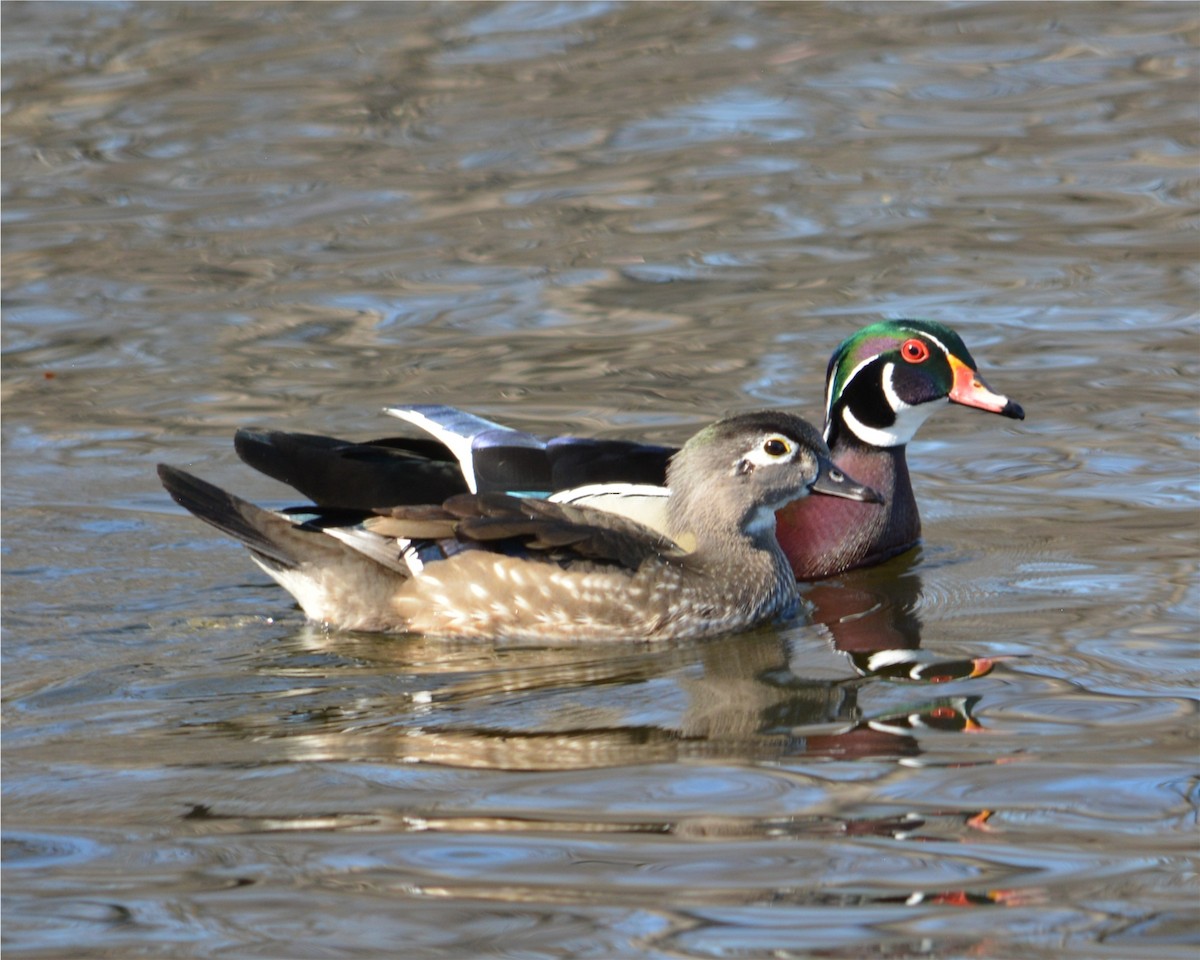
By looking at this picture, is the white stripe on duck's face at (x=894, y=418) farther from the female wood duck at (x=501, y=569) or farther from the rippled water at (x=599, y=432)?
the female wood duck at (x=501, y=569)

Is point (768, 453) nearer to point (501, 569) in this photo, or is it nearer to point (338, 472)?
point (501, 569)

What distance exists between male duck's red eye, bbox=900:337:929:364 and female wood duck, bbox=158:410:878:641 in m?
1.10

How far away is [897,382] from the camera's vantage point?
884 centimetres

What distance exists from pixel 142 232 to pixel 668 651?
6.80 meters

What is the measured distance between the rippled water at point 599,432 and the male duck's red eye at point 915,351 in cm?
72

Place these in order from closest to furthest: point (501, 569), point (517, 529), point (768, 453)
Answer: point (517, 529)
point (501, 569)
point (768, 453)

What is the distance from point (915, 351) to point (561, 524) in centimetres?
197

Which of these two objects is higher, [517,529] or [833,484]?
[517,529]

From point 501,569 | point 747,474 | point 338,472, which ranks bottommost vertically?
point 501,569

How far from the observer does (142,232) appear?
1333 cm

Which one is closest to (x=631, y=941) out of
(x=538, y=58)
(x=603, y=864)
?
(x=603, y=864)

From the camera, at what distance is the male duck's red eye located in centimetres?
880

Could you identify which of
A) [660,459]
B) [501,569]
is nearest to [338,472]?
[501,569]

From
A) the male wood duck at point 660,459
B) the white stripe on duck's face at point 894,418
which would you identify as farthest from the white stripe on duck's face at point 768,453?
the white stripe on duck's face at point 894,418
